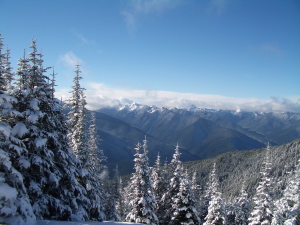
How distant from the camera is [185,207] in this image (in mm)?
24344

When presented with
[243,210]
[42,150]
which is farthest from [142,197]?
[243,210]

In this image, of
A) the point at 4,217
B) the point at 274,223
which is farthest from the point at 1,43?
the point at 274,223

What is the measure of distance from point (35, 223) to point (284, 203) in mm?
27117

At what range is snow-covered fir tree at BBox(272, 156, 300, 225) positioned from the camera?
76.7ft

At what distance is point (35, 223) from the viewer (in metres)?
9.39

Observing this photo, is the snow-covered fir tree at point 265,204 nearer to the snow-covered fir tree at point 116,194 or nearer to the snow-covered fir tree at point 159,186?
the snow-covered fir tree at point 159,186

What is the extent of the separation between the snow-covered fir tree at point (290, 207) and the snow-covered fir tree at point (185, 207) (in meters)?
8.68

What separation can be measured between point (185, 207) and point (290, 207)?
1264cm

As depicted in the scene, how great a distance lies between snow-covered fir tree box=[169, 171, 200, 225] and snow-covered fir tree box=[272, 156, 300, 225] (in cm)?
868

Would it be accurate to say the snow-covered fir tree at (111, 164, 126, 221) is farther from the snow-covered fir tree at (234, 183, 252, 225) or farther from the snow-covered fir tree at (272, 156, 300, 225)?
the snow-covered fir tree at (234, 183, 252, 225)

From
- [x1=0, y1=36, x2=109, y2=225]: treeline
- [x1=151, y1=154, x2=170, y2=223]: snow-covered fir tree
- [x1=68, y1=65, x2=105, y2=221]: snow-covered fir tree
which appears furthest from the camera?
[x1=151, y1=154, x2=170, y2=223]: snow-covered fir tree

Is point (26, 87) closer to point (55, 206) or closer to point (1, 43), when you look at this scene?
point (1, 43)

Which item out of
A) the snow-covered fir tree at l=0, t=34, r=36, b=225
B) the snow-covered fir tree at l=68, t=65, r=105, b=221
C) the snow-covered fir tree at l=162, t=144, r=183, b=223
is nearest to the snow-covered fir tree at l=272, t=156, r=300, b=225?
the snow-covered fir tree at l=162, t=144, r=183, b=223

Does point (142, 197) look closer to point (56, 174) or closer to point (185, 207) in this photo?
point (185, 207)
